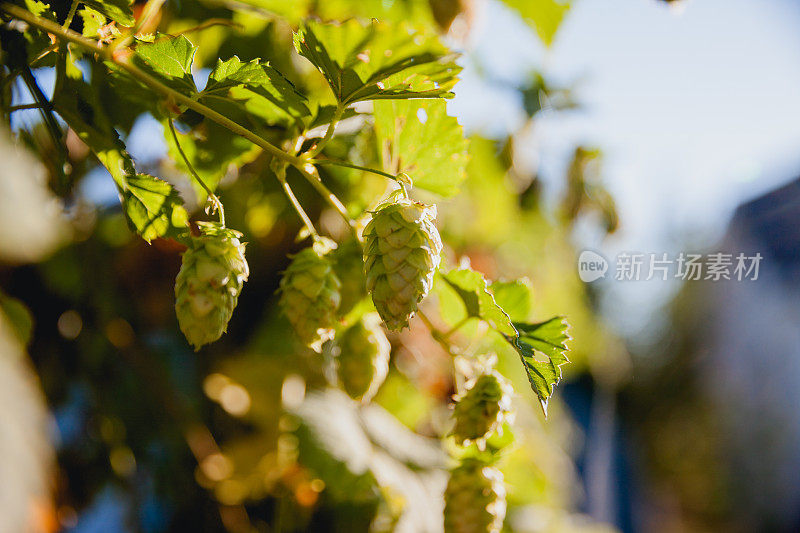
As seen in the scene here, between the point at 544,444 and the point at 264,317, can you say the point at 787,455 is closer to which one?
the point at 544,444

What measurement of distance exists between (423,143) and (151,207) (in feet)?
0.93

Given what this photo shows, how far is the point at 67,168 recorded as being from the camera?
58 centimetres

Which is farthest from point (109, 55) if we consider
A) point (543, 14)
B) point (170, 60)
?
point (543, 14)

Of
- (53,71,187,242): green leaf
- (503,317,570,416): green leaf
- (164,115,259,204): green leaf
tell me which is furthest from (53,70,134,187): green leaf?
(503,317,570,416): green leaf

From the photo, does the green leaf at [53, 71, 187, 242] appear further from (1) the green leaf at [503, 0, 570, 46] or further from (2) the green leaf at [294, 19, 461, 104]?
(1) the green leaf at [503, 0, 570, 46]

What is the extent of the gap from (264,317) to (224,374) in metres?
0.14

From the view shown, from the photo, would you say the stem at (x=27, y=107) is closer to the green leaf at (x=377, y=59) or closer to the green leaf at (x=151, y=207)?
the green leaf at (x=151, y=207)

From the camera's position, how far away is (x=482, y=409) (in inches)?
22.5

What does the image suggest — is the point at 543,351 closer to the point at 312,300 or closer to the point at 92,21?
the point at 312,300

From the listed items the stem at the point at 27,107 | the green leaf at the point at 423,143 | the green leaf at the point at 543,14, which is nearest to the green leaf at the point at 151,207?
the stem at the point at 27,107

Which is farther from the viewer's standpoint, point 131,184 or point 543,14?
point 543,14

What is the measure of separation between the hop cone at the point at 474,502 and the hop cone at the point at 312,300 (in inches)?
8.9

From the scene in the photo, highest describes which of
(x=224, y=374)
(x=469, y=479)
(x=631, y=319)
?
(x=469, y=479)

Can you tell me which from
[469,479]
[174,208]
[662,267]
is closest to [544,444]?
[662,267]
